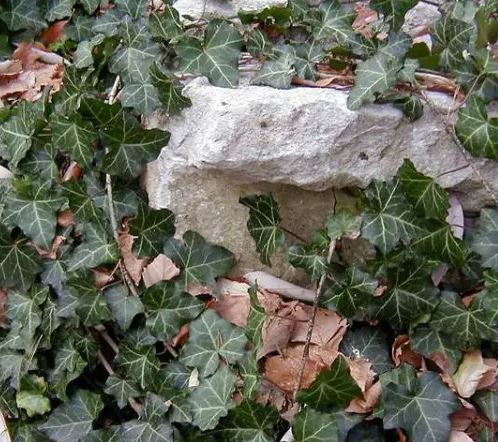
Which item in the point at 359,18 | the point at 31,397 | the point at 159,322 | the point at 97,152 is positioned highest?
the point at 359,18

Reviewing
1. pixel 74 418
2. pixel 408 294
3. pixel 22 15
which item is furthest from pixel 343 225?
pixel 22 15

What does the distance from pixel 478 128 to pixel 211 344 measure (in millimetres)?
723

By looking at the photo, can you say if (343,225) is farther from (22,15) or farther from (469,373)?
(22,15)

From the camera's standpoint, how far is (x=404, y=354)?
1697 millimetres

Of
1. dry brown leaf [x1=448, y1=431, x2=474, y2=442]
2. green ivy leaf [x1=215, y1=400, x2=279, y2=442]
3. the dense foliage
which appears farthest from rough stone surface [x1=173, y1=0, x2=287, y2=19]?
dry brown leaf [x1=448, y1=431, x2=474, y2=442]

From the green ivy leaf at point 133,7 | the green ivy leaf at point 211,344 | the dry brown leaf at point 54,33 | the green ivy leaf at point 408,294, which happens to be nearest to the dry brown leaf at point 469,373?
the green ivy leaf at point 408,294

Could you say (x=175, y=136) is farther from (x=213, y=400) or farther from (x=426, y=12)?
(x=426, y=12)

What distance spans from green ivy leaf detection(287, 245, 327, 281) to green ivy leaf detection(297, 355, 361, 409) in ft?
0.68

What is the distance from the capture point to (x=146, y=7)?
1989 millimetres

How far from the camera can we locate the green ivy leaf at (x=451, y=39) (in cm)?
174

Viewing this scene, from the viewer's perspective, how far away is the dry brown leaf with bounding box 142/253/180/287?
5.87ft

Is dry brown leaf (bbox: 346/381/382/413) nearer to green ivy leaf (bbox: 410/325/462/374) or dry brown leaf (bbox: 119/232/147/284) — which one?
green ivy leaf (bbox: 410/325/462/374)

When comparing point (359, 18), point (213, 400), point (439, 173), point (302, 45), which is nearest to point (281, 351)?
point (213, 400)

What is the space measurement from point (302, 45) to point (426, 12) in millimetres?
350
